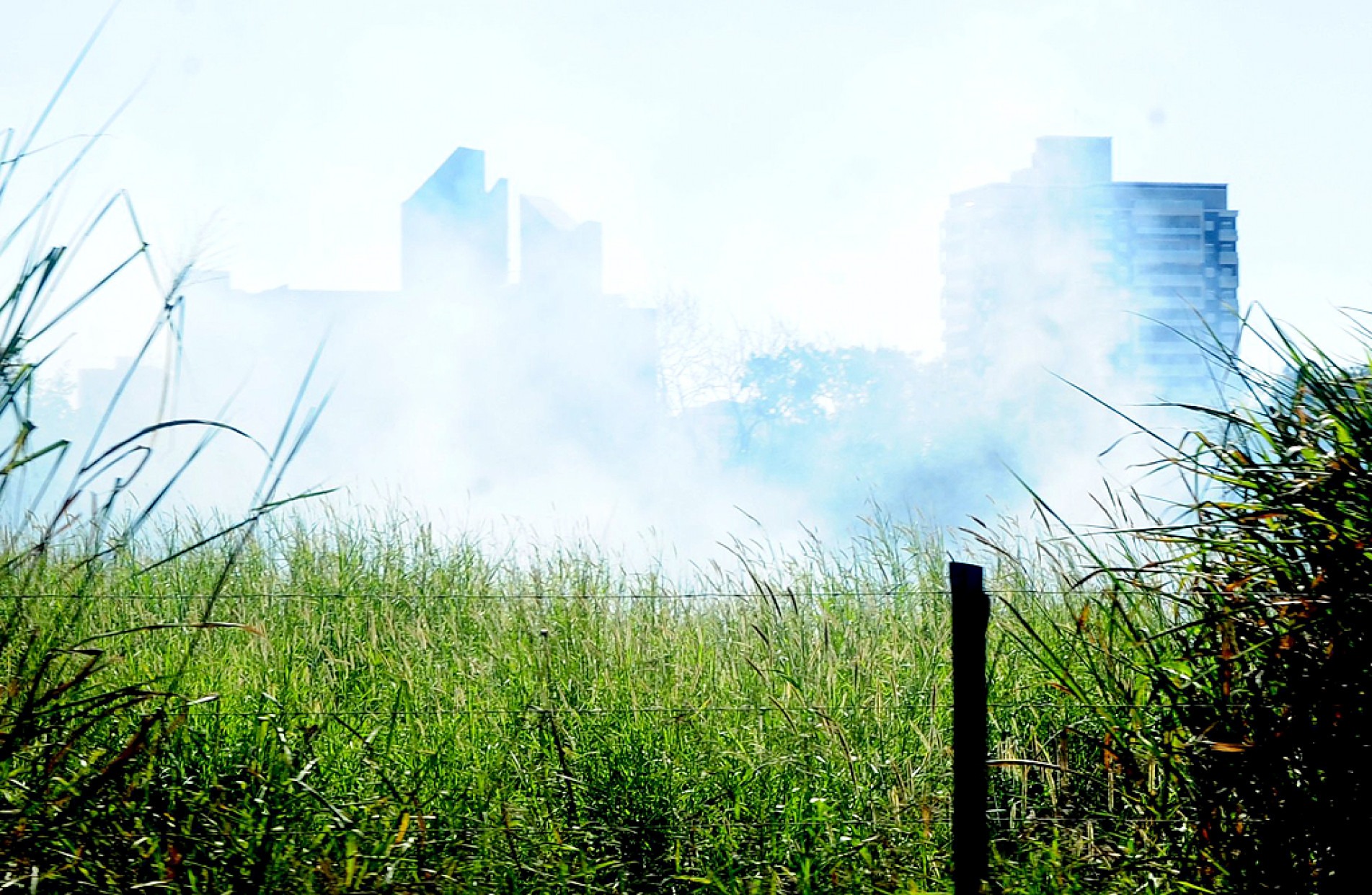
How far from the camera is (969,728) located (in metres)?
2.34

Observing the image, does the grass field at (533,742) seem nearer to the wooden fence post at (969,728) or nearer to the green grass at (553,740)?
the green grass at (553,740)

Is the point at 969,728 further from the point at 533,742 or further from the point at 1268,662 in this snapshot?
the point at 533,742

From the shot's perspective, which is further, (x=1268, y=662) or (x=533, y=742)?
(x=533, y=742)

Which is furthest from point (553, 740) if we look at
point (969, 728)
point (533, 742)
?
point (969, 728)

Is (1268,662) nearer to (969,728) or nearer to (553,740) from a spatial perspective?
(969,728)

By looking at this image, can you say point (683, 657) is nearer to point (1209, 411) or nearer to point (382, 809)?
point (382, 809)

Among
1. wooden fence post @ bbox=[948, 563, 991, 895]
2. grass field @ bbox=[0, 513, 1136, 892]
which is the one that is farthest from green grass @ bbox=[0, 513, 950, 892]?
wooden fence post @ bbox=[948, 563, 991, 895]

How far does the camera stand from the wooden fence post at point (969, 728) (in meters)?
2.30

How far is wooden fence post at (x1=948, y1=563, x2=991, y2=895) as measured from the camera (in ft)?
7.54

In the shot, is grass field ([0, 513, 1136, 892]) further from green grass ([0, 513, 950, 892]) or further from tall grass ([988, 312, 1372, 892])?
tall grass ([988, 312, 1372, 892])

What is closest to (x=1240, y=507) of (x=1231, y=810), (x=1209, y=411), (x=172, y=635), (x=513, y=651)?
(x=1209, y=411)

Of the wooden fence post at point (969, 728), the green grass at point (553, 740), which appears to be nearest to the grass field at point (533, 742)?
the green grass at point (553, 740)

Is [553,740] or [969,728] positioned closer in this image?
[969,728]

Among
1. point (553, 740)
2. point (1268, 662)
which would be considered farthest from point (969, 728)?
point (553, 740)
